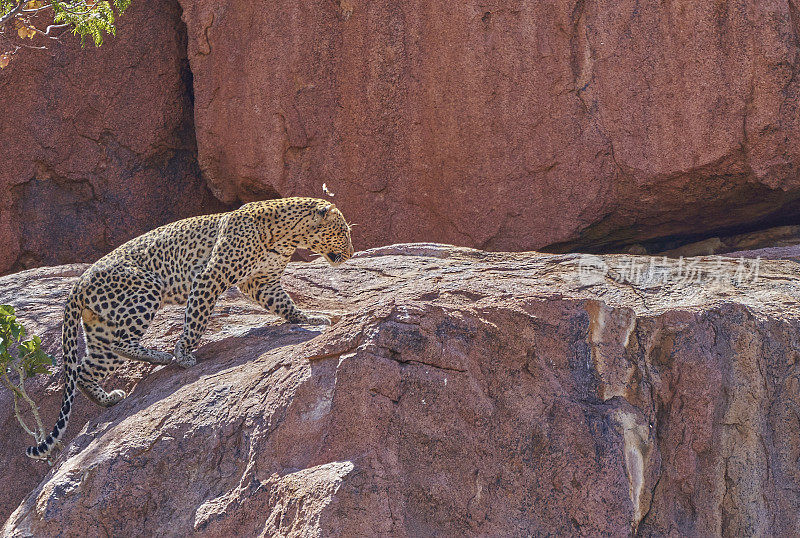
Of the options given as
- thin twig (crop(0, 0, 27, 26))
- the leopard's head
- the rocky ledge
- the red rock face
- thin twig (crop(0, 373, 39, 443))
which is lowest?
thin twig (crop(0, 373, 39, 443))

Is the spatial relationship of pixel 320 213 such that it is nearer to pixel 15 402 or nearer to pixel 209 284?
pixel 209 284

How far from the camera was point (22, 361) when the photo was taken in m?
6.61

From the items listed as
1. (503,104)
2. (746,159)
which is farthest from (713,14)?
(503,104)

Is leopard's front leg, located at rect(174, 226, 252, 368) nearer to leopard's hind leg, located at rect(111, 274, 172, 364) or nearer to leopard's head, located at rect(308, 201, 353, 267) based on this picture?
leopard's hind leg, located at rect(111, 274, 172, 364)

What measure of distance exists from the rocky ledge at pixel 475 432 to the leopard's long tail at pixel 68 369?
16.3 inches

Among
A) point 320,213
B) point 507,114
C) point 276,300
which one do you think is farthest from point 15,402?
point 507,114

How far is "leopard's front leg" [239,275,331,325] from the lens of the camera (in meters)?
7.34

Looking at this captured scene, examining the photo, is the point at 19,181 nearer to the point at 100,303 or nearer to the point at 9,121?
the point at 9,121

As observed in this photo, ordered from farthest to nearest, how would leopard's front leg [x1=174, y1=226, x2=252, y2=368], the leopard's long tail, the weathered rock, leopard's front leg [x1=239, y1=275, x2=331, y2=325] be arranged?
the weathered rock → leopard's front leg [x1=239, y1=275, x2=331, y2=325] → leopard's front leg [x1=174, y1=226, x2=252, y2=368] → the leopard's long tail

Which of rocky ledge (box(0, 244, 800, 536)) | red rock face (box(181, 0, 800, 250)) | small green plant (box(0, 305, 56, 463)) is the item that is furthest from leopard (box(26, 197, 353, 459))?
red rock face (box(181, 0, 800, 250))

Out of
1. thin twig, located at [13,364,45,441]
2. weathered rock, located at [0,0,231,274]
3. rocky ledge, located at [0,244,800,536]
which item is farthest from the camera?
weathered rock, located at [0,0,231,274]

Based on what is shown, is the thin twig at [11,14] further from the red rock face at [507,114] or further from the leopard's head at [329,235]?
the red rock face at [507,114]

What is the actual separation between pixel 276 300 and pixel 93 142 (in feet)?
19.7

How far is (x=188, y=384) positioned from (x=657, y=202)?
235 inches
